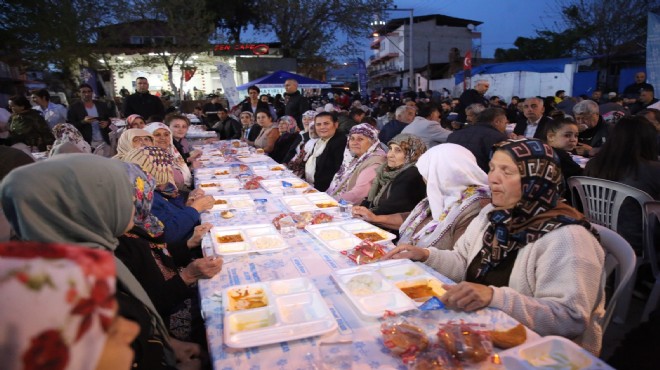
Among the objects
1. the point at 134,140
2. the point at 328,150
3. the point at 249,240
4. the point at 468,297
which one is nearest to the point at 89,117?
the point at 134,140

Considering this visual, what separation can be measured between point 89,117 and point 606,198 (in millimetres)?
8207

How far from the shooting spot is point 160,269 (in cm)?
226

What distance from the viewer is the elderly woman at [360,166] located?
13.9 feet

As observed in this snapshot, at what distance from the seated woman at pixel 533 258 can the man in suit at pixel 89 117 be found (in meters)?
7.32

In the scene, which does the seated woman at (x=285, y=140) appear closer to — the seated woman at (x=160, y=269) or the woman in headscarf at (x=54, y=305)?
the seated woman at (x=160, y=269)

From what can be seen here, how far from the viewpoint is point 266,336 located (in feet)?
4.99

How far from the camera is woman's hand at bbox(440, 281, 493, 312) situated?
5.49ft

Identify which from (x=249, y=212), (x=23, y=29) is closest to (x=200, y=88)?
(x=23, y=29)

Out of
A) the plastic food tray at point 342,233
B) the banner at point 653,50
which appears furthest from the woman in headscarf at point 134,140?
the banner at point 653,50

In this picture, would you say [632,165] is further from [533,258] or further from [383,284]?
[383,284]

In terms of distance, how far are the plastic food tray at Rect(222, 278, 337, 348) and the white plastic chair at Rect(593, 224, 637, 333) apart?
1400mm

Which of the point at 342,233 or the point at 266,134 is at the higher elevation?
the point at 266,134

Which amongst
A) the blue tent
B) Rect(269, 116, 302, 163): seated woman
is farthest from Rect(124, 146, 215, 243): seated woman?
the blue tent

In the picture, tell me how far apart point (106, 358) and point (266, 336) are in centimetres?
72
